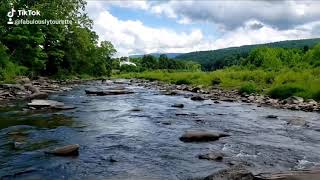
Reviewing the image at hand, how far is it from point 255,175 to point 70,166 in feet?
14.8

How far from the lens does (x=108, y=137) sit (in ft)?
44.9

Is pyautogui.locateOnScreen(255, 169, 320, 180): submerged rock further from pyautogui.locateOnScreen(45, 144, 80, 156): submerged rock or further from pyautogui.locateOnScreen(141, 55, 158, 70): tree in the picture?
pyautogui.locateOnScreen(141, 55, 158, 70): tree

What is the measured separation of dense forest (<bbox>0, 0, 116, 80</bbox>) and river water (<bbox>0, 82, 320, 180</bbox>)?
2249cm

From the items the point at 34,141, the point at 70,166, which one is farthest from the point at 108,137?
the point at 70,166

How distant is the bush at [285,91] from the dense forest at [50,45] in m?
24.5

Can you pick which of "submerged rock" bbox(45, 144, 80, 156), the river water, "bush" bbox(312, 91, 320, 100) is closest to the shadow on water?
the river water

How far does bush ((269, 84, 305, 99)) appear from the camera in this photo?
2658cm

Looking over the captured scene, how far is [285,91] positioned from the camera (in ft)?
89.0

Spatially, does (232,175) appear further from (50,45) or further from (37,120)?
(50,45)

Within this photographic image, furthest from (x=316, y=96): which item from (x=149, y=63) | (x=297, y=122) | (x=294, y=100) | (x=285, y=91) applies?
(x=149, y=63)

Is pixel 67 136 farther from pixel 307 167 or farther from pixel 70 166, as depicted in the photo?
pixel 307 167

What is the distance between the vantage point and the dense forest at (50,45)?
142ft

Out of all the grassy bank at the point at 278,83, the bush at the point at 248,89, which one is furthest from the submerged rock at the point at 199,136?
the bush at the point at 248,89

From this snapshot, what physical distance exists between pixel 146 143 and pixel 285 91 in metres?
17.1
